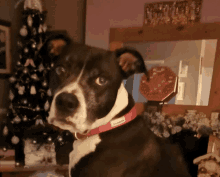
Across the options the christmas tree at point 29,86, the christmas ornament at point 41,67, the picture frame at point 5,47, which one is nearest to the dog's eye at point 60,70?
the christmas tree at point 29,86

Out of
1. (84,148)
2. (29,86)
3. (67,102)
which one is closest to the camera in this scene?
(67,102)

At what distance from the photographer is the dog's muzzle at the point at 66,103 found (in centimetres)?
76

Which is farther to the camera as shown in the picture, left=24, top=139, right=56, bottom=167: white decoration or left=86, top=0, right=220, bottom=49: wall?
left=86, top=0, right=220, bottom=49: wall

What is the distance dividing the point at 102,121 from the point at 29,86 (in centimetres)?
220

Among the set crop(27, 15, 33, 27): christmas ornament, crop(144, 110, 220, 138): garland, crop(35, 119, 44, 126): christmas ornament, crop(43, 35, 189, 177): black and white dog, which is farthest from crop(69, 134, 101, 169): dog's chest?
crop(27, 15, 33, 27): christmas ornament

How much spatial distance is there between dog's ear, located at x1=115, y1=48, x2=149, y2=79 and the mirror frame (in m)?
1.69

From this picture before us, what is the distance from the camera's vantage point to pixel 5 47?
288cm

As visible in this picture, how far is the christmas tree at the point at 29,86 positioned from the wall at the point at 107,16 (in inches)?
35.9

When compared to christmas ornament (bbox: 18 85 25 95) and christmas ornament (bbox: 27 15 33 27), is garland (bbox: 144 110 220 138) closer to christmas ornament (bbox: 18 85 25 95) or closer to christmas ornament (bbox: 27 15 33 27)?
christmas ornament (bbox: 18 85 25 95)

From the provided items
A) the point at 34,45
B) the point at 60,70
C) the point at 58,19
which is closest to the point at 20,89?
the point at 34,45

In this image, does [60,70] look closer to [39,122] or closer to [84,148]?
[84,148]

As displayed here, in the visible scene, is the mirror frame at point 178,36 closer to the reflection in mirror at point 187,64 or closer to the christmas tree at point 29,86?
the reflection in mirror at point 187,64

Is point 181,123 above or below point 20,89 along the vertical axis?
below

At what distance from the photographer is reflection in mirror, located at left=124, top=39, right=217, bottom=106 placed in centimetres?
234
